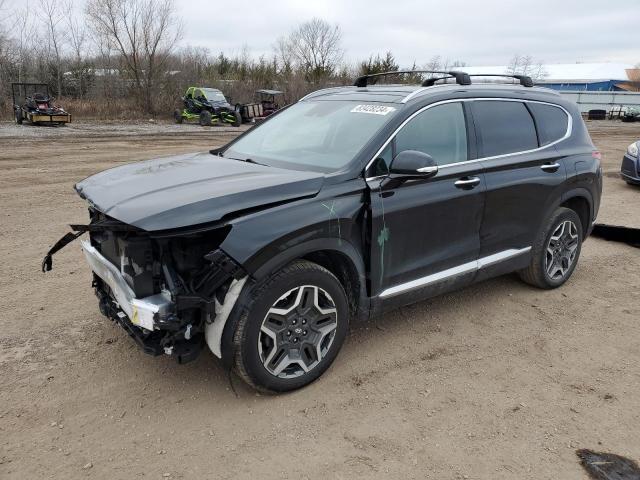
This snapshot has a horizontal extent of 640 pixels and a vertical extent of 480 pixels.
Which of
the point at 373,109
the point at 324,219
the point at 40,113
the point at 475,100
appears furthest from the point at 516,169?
the point at 40,113

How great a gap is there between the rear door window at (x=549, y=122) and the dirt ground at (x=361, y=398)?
4.75 ft

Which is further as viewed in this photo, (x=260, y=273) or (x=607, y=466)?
(x=260, y=273)

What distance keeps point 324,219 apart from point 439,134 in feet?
4.22

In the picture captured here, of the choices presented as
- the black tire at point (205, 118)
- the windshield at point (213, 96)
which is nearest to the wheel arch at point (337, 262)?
the black tire at point (205, 118)

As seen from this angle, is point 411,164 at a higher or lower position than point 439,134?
lower

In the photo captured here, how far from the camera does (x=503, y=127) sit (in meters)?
4.37

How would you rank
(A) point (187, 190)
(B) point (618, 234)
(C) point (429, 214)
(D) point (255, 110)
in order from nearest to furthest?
(A) point (187, 190), (C) point (429, 214), (B) point (618, 234), (D) point (255, 110)

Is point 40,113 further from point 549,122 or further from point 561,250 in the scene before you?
point 561,250

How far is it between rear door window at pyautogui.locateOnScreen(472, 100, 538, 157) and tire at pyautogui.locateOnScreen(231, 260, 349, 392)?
182cm

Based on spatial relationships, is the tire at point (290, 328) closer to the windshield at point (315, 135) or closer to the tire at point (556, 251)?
the windshield at point (315, 135)

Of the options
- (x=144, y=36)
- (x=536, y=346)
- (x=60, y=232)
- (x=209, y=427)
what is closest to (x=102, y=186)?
(x=209, y=427)

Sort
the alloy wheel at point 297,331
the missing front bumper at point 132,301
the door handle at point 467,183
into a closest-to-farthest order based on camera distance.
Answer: the missing front bumper at point 132,301 → the alloy wheel at point 297,331 → the door handle at point 467,183

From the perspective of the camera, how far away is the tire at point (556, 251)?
4816 millimetres

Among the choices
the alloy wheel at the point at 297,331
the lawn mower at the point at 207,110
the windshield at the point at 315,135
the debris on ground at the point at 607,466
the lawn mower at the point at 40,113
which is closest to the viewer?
the debris on ground at the point at 607,466
